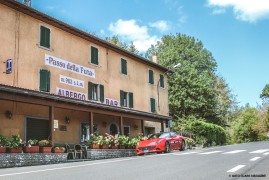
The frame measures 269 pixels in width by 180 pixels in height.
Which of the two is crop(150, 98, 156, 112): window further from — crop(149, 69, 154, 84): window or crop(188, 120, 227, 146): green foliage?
crop(188, 120, 227, 146): green foliage

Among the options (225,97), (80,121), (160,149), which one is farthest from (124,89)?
(225,97)

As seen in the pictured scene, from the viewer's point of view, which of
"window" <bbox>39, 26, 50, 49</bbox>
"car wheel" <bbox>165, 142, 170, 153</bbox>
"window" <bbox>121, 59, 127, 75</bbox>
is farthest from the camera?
"window" <bbox>121, 59, 127, 75</bbox>

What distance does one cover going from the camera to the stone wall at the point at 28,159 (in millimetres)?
14514

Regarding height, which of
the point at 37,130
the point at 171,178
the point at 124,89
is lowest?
the point at 171,178

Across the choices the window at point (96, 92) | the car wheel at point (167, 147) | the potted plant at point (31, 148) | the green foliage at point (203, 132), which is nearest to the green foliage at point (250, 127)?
the green foliage at point (203, 132)

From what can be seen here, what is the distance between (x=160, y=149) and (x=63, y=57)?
329 inches

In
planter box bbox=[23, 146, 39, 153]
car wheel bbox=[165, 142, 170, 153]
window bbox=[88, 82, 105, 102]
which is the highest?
window bbox=[88, 82, 105, 102]

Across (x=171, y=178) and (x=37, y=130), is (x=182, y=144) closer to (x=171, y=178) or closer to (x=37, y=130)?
(x=37, y=130)

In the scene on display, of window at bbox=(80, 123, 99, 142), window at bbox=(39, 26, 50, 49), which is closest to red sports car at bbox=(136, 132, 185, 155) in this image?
window at bbox=(80, 123, 99, 142)

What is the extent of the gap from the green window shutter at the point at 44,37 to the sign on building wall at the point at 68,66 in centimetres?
69

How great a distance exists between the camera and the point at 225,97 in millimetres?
57688

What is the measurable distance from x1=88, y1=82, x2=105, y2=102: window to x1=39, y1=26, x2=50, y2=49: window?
14.7 ft

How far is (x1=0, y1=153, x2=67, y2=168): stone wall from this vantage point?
14514 millimetres

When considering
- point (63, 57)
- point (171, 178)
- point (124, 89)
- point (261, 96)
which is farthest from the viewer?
point (261, 96)
